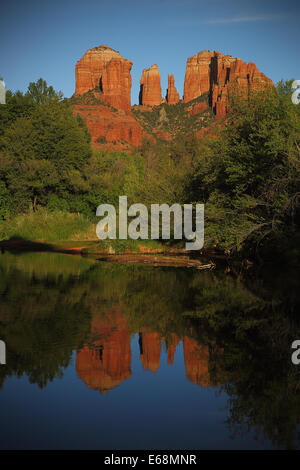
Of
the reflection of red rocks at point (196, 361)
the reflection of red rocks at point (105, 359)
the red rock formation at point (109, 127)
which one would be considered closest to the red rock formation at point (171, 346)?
the reflection of red rocks at point (196, 361)

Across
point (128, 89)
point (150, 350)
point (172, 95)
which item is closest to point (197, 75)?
point (172, 95)

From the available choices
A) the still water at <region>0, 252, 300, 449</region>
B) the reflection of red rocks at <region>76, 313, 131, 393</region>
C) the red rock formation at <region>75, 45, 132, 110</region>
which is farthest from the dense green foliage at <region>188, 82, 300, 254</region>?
the red rock formation at <region>75, 45, 132, 110</region>

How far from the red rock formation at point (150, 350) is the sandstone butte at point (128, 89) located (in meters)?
122

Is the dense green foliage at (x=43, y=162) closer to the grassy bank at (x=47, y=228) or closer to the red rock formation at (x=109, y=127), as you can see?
the grassy bank at (x=47, y=228)

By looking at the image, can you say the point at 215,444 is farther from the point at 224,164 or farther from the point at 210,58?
the point at 210,58

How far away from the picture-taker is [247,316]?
40.9ft

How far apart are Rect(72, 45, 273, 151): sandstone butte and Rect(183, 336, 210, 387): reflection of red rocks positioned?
12243 centimetres

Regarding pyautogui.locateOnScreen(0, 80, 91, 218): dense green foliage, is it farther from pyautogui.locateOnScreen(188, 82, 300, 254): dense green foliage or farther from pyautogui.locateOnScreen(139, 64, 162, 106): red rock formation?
pyautogui.locateOnScreen(139, 64, 162, 106): red rock formation

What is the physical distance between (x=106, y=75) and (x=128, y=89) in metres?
9.14

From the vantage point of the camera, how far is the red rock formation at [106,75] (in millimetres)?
163350

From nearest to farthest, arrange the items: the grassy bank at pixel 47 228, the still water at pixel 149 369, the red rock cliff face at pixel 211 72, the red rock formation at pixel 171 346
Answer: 1. the still water at pixel 149 369
2. the red rock formation at pixel 171 346
3. the grassy bank at pixel 47 228
4. the red rock cliff face at pixel 211 72

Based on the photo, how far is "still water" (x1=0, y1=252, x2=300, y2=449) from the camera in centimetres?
607

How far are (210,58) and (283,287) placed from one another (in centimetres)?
18963
